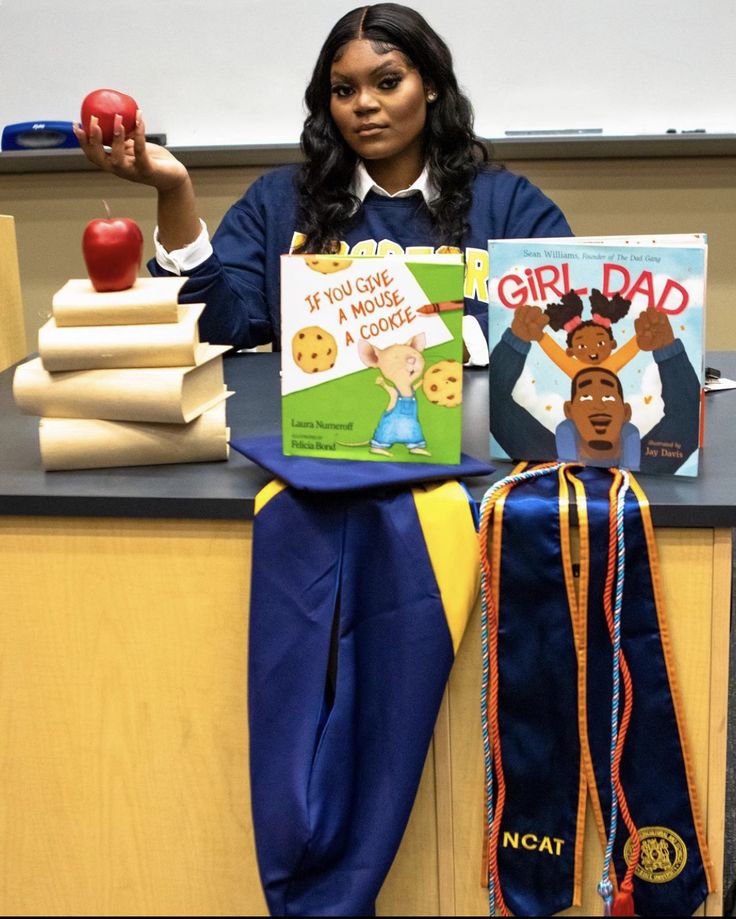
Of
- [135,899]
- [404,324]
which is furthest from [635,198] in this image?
[135,899]

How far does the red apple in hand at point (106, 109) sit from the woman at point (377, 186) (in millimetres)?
558

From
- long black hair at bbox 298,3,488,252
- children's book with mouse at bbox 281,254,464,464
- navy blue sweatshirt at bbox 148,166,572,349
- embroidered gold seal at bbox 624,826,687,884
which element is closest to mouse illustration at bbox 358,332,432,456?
children's book with mouse at bbox 281,254,464,464

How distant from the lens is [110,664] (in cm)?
118

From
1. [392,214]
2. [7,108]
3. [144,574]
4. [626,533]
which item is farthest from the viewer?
[7,108]

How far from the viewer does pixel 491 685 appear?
3.62ft

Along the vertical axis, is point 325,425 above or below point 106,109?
below

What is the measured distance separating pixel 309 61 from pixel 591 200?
90 centimetres

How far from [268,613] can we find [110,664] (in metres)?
0.22

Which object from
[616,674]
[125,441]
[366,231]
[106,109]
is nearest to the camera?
[616,674]

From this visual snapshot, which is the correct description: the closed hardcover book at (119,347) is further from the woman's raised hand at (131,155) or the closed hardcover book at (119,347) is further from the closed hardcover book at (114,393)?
the woman's raised hand at (131,155)

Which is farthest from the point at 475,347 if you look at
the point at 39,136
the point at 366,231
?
the point at 39,136

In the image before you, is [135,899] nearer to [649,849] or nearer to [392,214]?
[649,849]

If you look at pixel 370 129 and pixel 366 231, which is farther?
pixel 366 231

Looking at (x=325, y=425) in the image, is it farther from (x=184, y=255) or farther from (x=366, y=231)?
Answer: (x=366, y=231)
